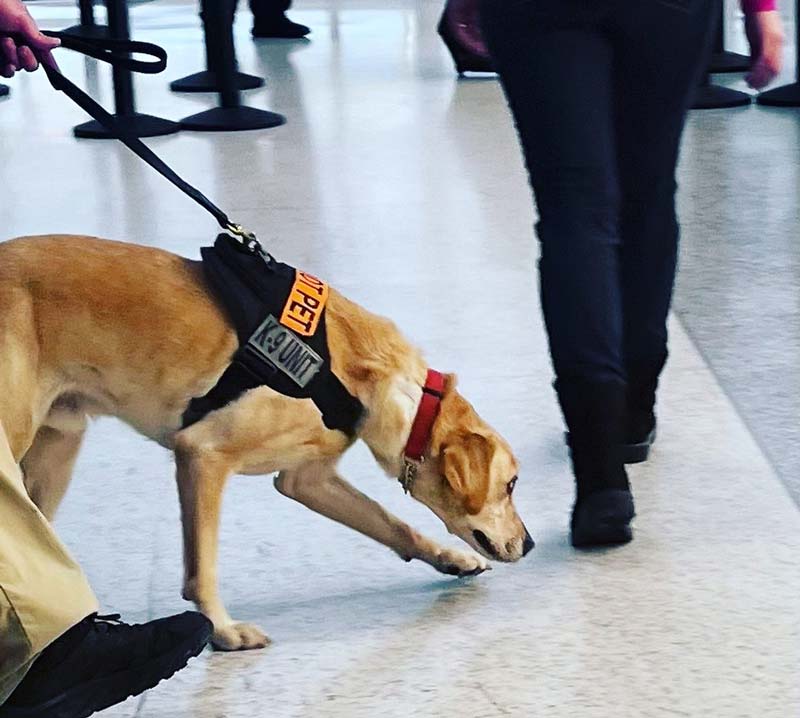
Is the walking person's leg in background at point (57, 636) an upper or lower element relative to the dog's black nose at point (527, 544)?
upper

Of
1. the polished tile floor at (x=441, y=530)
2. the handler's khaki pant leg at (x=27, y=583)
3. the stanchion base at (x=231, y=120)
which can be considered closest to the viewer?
the handler's khaki pant leg at (x=27, y=583)

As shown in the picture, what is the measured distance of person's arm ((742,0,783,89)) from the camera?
2.86 meters

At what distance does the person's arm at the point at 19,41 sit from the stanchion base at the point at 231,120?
4320 millimetres

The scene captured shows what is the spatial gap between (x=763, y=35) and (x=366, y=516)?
46.9 inches

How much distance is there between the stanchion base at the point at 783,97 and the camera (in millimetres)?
6891

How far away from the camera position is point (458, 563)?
2668mm

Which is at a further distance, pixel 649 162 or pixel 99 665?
pixel 649 162

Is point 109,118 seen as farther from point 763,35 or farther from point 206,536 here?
point 763,35

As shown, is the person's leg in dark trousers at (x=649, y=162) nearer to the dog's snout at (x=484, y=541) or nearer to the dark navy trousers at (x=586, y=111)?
the dark navy trousers at (x=586, y=111)

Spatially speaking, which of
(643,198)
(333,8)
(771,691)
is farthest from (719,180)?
(333,8)

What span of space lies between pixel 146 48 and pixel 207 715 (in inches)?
50.0

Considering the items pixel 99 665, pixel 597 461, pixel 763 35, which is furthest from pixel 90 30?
pixel 99 665

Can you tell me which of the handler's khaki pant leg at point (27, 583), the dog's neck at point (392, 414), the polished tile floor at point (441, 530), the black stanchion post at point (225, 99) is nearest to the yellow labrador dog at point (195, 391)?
the dog's neck at point (392, 414)

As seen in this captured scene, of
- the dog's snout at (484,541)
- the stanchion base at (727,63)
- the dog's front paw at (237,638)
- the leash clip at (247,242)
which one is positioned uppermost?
the leash clip at (247,242)
